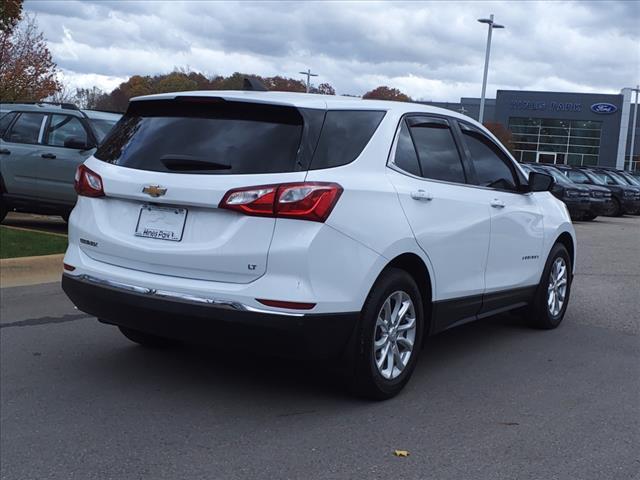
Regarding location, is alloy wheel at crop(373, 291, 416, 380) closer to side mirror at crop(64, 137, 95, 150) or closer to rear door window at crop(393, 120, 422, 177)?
rear door window at crop(393, 120, 422, 177)

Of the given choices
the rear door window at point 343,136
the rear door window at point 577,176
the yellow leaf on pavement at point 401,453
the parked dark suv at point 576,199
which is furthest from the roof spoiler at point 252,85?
the rear door window at point 577,176

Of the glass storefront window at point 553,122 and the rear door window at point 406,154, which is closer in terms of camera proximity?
the rear door window at point 406,154

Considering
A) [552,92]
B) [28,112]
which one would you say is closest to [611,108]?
[552,92]

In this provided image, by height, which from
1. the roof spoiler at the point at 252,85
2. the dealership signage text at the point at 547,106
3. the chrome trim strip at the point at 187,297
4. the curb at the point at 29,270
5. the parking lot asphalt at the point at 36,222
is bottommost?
the curb at the point at 29,270

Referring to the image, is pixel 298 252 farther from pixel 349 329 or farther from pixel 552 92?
pixel 552 92

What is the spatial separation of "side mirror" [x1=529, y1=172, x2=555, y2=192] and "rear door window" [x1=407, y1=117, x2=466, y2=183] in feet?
3.81

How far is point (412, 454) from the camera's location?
13.6 feet

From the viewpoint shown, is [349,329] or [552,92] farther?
[552,92]

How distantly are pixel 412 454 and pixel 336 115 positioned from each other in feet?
6.58

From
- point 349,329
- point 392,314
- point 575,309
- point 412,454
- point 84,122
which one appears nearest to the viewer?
point 412,454

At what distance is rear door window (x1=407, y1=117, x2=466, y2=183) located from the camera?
5.36 metres

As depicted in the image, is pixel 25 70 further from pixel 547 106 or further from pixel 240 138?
pixel 547 106

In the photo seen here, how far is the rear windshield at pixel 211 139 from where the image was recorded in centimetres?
449

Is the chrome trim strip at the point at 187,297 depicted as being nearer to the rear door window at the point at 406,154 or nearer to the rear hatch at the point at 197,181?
the rear hatch at the point at 197,181
